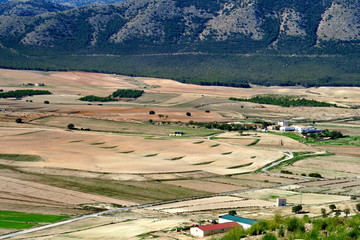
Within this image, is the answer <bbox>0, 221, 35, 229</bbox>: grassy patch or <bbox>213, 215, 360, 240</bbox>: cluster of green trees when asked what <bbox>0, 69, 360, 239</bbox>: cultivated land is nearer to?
<bbox>0, 221, 35, 229</bbox>: grassy patch

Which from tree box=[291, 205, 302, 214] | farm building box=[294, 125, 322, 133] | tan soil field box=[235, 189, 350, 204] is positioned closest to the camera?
tree box=[291, 205, 302, 214]

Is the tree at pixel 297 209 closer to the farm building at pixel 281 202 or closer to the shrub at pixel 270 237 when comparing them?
the farm building at pixel 281 202

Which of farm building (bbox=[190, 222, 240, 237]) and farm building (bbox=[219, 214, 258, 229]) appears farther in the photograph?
farm building (bbox=[219, 214, 258, 229])

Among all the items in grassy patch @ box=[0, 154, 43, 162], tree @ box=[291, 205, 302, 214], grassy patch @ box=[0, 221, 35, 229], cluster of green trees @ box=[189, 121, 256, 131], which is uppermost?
tree @ box=[291, 205, 302, 214]

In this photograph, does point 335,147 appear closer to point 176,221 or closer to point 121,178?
point 121,178

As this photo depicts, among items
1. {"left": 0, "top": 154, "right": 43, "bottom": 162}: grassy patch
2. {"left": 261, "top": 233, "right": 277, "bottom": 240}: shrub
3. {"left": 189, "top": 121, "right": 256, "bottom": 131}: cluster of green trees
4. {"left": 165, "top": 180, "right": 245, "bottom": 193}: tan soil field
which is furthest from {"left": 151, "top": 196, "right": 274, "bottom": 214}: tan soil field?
{"left": 189, "top": 121, "right": 256, "bottom": 131}: cluster of green trees

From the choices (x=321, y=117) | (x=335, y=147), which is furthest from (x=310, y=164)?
(x=321, y=117)

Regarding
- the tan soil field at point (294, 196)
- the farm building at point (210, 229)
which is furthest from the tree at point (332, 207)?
the farm building at point (210, 229)
